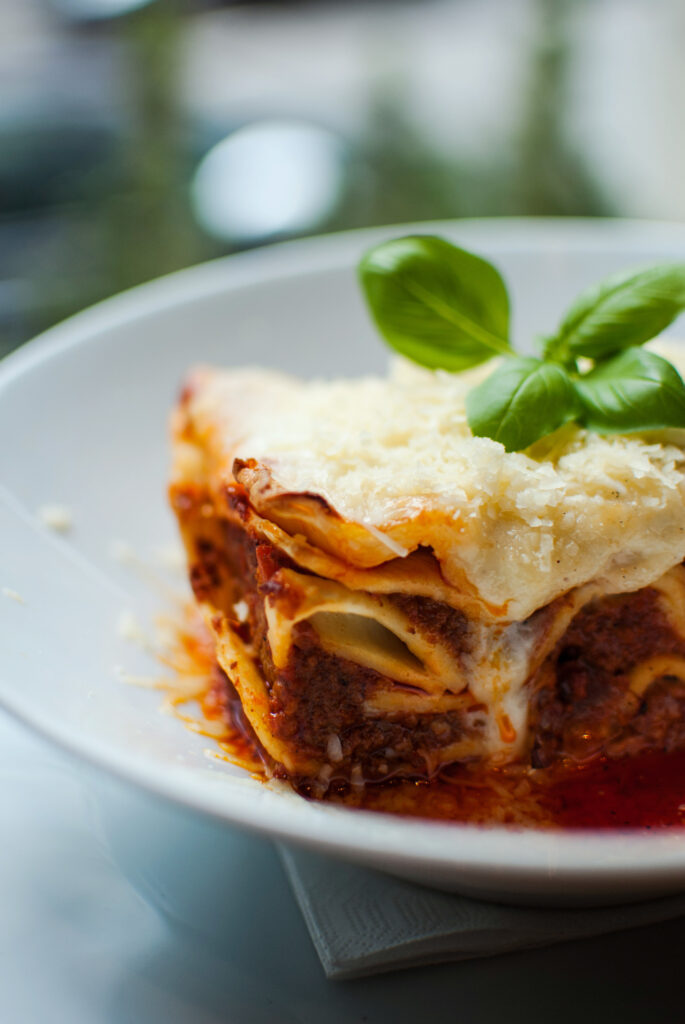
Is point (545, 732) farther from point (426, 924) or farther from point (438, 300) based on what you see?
point (438, 300)

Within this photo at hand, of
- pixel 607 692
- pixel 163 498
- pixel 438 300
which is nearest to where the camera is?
pixel 607 692

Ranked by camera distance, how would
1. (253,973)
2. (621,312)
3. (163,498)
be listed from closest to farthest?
(253,973), (621,312), (163,498)

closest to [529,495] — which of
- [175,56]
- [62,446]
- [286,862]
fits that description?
[286,862]

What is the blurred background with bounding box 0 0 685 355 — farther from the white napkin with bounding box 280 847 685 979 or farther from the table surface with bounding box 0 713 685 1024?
the white napkin with bounding box 280 847 685 979

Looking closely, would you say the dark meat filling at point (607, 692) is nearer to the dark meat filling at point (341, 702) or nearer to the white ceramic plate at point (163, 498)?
the dark meat filling at point (341, 702)

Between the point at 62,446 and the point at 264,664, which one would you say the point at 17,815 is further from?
the point at 62,446

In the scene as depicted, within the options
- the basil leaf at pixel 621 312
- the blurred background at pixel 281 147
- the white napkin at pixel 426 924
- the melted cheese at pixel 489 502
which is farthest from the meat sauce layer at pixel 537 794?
the blurred background at pixel 281 147

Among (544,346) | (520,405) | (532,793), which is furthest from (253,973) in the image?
(544,346)
